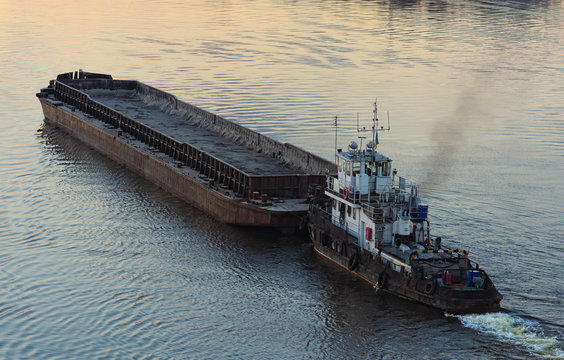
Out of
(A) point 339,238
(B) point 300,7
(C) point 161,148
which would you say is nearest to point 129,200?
(C) point 161,148

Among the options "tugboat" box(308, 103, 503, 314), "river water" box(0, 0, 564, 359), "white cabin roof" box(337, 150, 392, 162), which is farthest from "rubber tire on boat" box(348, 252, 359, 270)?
"white cabin roof" box(337, 150, 392, 162)

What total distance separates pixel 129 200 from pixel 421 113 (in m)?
25.9

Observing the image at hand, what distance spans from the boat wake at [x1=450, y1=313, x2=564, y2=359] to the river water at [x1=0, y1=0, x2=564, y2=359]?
0.07 metres

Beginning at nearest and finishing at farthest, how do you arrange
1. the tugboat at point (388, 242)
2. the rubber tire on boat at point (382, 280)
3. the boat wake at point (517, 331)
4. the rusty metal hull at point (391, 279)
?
the boat wake at point (517, 331)
the rusty metal hull at point (391, 279)
the tugboat at point (388, 242)
the rubber tire on boat at point (382, 280)

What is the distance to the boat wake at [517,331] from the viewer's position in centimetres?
2757

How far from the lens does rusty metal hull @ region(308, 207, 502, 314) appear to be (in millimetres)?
29938

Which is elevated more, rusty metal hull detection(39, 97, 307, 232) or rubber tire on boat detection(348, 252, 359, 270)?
rusty metal hull detection(39, 97, 307, 232)

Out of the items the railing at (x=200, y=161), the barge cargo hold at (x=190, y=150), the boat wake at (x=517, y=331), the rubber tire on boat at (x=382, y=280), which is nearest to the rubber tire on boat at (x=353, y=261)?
the rubber tire on boat at (x=382, y=280)

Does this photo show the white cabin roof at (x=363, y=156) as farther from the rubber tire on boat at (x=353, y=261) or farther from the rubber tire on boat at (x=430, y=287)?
the rubber tire on boat at (x=430, y=287)

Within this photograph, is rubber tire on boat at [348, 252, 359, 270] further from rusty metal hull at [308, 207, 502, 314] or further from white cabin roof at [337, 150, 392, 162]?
white cabin roof at [337, 150, 392, 162]

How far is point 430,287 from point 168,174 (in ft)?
68.0

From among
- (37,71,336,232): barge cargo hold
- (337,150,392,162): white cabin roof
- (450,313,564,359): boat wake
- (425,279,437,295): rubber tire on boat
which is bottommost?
(450,313,564,359): boat wake

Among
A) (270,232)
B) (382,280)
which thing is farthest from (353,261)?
(270,232)

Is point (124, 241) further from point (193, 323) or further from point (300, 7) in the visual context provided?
point (300, 7)
